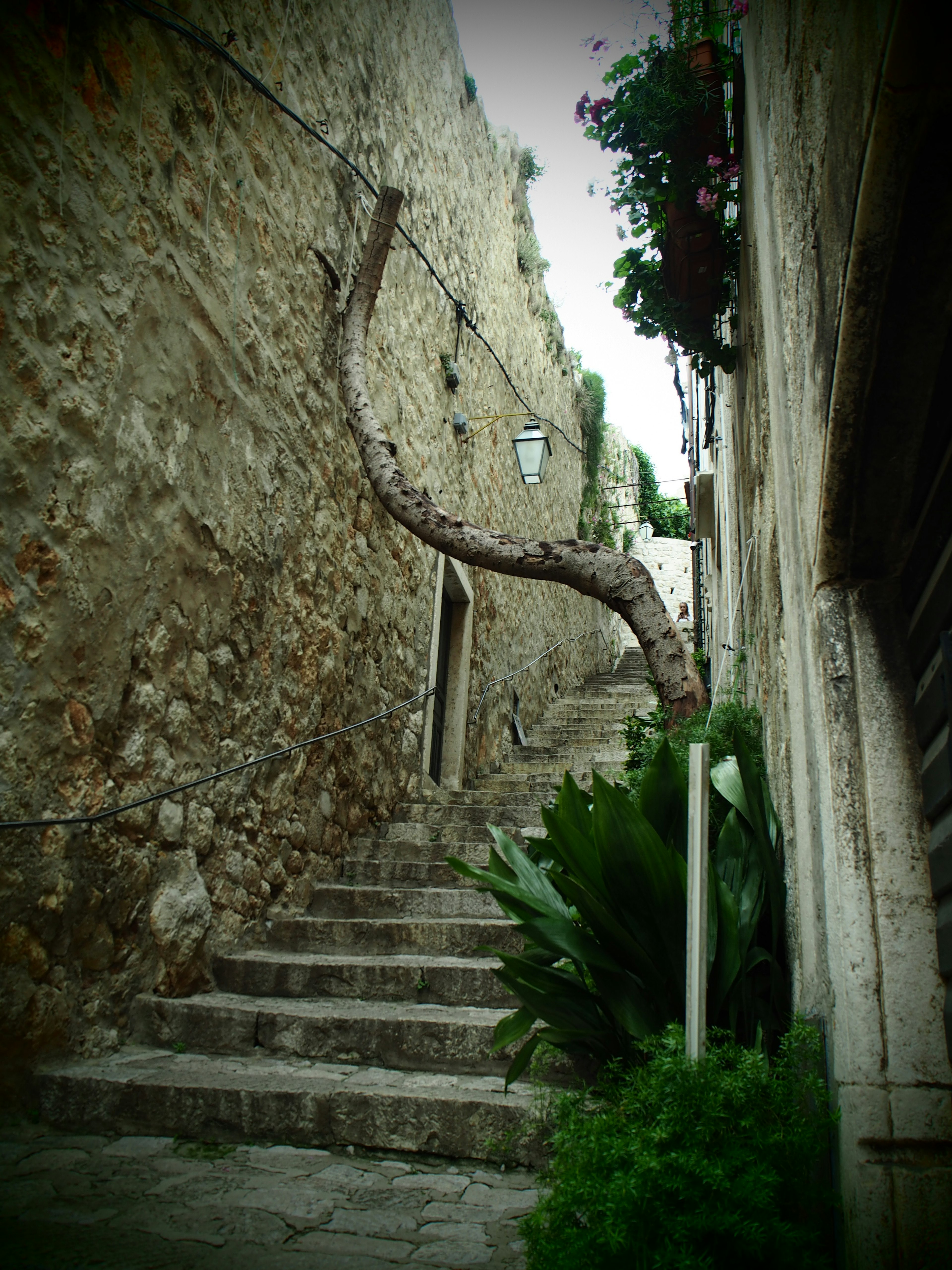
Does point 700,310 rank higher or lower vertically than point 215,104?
lower

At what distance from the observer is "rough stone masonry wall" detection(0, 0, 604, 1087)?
2.19 m

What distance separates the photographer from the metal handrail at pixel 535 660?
21.3 ft

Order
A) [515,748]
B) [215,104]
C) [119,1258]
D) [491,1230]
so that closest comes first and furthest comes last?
[119,1258] → [491,1230] → [215,104] → [515,748]

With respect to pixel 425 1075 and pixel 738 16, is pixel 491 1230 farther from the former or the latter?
pixel 738 16

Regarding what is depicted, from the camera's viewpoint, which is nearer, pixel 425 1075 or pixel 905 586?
pixel 905 586

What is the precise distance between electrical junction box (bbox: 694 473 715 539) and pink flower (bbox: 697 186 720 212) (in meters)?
3.35

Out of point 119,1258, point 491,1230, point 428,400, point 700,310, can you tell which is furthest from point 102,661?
point 428,400

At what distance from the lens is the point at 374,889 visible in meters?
3.42

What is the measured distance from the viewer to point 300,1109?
206 centimetres

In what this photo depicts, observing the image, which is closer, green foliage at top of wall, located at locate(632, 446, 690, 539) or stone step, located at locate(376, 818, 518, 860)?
stone step, located at locate(376, 818, 518, 860)

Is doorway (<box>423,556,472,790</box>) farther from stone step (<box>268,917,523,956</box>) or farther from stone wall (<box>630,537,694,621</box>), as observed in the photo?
stone wall (<box>630,537,694,621</box>)

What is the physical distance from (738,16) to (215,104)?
2096 millimetres

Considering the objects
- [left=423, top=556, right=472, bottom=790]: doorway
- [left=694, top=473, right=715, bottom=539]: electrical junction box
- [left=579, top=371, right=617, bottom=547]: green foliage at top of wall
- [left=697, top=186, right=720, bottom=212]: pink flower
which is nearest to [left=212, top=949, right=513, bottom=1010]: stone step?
[left=423, top=556, right=472, bottom=790]: doorway

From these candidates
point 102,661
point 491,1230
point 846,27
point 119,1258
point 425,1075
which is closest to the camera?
point 846,27
